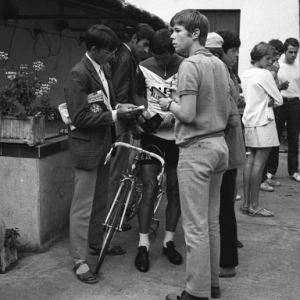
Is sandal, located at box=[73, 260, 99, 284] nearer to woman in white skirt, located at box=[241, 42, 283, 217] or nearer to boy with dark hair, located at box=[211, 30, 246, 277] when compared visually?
boy with dark hair, located at box=[211, 30, 246, 277]

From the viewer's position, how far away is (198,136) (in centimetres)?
349

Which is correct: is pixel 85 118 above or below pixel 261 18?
below

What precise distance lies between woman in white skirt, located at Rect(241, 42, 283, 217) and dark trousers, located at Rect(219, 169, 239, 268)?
1729 mm

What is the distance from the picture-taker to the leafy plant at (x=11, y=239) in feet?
13.9

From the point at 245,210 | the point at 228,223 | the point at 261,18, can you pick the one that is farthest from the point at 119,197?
the point at 261,18

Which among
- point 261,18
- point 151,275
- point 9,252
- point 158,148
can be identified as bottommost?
point 151,275

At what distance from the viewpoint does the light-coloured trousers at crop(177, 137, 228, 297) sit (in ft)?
11.4

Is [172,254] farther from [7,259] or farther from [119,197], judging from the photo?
[7,259]

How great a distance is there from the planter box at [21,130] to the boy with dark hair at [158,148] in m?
0.88

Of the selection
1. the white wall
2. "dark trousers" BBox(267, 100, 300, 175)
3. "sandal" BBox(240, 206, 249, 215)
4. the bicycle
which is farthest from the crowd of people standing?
the white wall

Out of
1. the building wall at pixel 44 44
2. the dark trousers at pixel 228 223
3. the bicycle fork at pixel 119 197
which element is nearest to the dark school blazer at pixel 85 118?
the bicycle fork at pixel 119 197

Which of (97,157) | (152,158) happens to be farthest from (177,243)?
(97,157)

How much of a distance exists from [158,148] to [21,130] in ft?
3.68

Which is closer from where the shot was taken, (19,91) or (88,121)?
(88,121)
